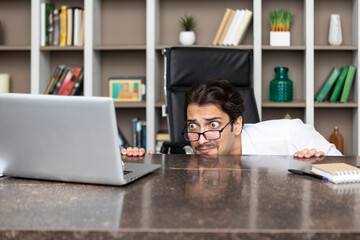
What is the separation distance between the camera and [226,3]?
382 centimetres

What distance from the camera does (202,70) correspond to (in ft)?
9.33

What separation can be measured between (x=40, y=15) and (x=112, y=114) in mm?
2803

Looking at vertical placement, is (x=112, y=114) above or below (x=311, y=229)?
above

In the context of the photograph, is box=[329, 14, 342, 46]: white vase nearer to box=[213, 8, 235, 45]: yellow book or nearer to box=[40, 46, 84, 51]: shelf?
box=[213, 8, 235, 45]: yellow book

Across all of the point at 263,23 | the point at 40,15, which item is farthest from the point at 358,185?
the point at 40,15

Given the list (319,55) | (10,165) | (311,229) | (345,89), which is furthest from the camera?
(319,55)

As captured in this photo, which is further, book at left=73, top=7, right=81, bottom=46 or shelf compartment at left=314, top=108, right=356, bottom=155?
shelf compartment at left=314, top=108, right=356, bottom=155

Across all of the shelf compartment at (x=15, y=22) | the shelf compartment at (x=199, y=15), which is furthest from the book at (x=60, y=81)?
the shelf compartment at (x=199, y=15)

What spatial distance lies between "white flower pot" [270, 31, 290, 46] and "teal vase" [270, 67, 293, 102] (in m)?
0.18

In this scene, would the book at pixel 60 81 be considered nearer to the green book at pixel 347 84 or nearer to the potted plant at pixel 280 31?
the potted plant at pixel 280 31

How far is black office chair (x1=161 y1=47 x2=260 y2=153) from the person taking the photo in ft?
9.10

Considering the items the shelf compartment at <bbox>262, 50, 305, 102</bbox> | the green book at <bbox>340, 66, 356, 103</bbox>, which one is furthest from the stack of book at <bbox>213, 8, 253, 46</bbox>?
the green book at <bbox>340, 66, 356, 103</bbox>

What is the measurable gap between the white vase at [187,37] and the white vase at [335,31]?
3.32ft

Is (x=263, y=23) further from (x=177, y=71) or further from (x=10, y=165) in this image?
(x=10, y=165)
